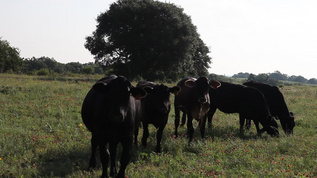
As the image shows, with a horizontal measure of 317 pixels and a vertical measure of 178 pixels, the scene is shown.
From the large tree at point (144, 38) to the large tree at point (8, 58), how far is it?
35235 millimetres

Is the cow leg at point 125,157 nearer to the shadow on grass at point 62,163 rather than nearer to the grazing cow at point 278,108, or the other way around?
the shadow on grass at point 62,163

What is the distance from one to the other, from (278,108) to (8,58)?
62.1 meters

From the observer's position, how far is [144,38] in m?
31.6

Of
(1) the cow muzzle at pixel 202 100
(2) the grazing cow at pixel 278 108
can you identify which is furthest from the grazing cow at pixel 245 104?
(1) the cow muzzle at pixel 202 100

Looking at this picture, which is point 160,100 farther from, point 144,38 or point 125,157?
point 144,38

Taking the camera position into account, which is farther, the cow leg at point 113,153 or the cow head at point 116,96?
the cow leg at point 113,153

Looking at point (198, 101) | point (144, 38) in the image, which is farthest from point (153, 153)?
point (144, 38)

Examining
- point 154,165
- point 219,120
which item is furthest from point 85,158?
point 219,120

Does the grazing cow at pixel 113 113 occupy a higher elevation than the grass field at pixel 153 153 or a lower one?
higher

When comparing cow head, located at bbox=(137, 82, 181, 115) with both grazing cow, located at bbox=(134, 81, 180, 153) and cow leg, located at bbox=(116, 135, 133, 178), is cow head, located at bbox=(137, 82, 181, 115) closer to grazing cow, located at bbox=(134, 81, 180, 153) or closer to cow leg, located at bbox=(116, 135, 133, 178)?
grazing cow, located at bbox=(134, 81, 180, 153)

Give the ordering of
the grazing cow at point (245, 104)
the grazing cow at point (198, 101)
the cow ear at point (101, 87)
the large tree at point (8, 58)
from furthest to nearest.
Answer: the large tree at point (8, 58), the grazing cow at point (245, 104), the grazing cow at point (198, 101), the cow ear at point (101, 87)

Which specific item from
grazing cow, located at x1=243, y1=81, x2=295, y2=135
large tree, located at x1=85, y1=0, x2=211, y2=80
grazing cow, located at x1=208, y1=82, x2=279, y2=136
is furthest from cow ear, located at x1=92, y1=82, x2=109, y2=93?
large tree, located at x1=85, y1=0, x2=211, y2=80

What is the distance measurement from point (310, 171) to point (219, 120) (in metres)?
7.27

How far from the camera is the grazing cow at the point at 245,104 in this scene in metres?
10.8
